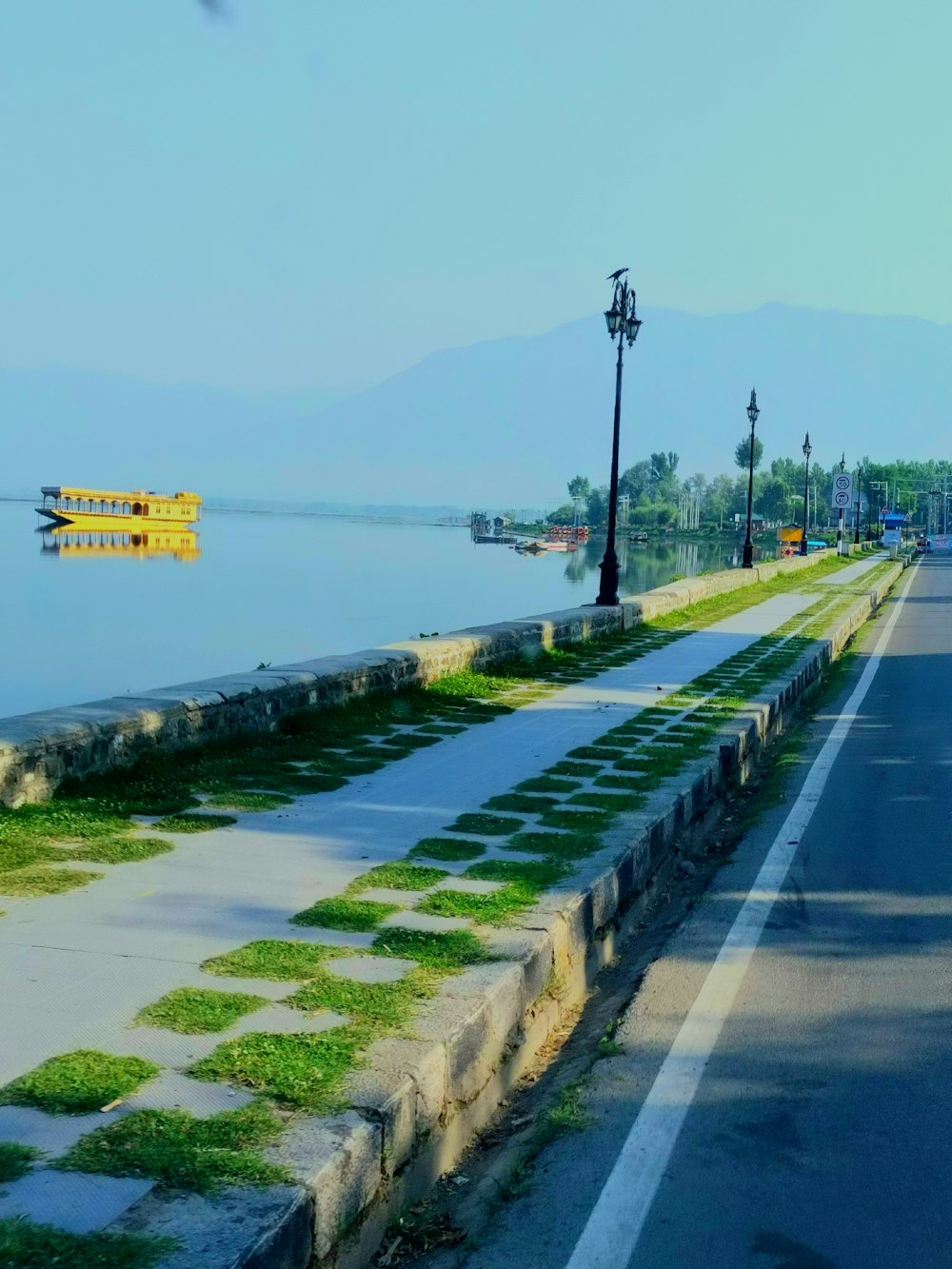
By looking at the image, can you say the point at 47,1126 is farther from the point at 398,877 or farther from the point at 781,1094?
the point at 398,877

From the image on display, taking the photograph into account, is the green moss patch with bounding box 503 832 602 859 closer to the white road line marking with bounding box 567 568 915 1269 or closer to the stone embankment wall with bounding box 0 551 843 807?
the white road line marking with bounding box 567 568 915 1269

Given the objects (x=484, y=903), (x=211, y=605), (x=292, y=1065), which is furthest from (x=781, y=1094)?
(x=211, y=605)

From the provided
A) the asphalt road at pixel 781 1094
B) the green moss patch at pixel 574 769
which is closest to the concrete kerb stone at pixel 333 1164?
the asphalt road at pixel 781 1094

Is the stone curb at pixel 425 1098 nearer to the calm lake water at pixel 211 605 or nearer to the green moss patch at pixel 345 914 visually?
the green moss patch at pixel 345 914

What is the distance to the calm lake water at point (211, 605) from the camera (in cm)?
3003

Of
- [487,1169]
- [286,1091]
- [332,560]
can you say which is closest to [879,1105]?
[487,1169]

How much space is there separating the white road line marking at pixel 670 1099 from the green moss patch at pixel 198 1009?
1375mm

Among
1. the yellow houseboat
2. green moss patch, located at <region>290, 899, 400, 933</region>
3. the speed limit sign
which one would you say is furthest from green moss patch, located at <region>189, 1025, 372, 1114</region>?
the yellow houseboat

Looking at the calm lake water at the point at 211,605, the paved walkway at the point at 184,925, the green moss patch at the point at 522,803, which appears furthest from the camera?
the calm lake water at the point at 211,605

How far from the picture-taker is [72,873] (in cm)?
631

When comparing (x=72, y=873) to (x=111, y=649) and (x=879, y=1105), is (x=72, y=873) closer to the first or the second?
(x=879, y=1105)

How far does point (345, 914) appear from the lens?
19.2ft

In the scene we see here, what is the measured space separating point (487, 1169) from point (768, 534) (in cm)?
17486

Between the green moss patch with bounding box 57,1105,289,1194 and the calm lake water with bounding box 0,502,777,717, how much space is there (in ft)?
41.9
